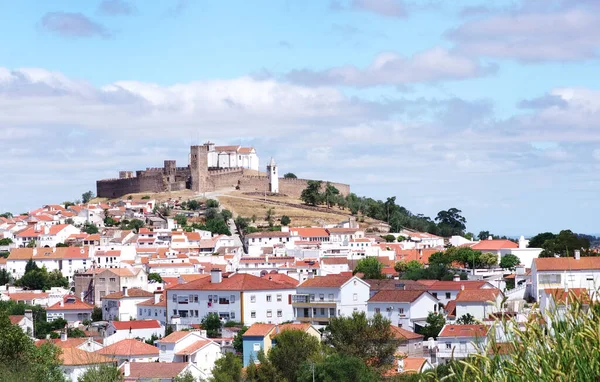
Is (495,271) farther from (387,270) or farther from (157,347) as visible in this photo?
(157,347)

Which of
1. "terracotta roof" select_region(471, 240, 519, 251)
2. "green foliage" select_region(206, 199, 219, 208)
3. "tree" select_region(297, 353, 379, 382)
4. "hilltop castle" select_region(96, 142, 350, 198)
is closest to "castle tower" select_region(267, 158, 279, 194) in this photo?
Result: "hilltop castle" select_region(96, 142, 350, 198)

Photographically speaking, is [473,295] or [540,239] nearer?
[473,295]

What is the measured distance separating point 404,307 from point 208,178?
221ft

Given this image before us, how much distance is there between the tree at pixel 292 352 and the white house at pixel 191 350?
141 inches

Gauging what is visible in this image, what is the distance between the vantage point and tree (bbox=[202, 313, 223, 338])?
49906 millimetres

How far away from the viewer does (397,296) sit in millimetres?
49375

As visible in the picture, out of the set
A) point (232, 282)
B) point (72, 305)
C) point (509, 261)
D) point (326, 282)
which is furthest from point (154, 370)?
point (509, 261)

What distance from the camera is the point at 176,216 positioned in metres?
101

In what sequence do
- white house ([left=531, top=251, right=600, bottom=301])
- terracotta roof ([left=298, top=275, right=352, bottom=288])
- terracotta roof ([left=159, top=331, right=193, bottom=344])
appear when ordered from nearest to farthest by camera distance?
terracotta roof ([left=159, top=331, right=193, bottom=344]) → white house ([left=531, top=251, right=600, bottom=301]) → terracotta roof ([left=298, top=275, right=352, bottom=288])

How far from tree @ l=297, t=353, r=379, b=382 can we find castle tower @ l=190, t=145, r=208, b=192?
80.0 meters

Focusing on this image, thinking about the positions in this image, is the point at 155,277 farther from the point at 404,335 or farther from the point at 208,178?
the point at 208,178

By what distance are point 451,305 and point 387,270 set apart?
1889 cm

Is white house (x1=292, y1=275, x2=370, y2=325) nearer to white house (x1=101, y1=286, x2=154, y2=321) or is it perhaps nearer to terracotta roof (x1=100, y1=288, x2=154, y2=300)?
white house (x1=101, y1=286, x2=154, y2=321)

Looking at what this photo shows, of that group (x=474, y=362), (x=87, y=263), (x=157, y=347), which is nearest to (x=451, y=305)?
(x=157, y=347)
